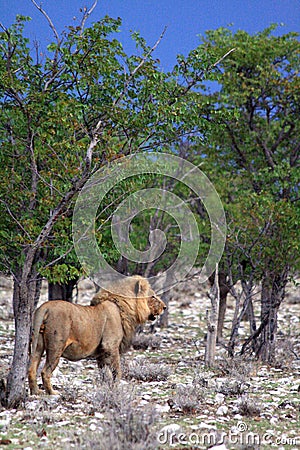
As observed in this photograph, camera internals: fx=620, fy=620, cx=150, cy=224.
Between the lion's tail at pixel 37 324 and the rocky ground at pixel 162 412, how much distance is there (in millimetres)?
803

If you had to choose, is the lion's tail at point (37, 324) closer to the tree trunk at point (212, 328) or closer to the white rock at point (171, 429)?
the white rock at point (171, 429)

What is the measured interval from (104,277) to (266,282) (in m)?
5.49

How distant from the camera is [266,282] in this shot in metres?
16.7

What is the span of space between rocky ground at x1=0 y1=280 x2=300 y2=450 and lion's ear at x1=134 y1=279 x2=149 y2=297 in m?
1.68

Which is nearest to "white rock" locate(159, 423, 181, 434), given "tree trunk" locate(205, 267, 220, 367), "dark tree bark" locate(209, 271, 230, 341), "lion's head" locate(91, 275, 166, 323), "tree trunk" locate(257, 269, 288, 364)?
"lion's head" locate(91, 275, 166, 323)

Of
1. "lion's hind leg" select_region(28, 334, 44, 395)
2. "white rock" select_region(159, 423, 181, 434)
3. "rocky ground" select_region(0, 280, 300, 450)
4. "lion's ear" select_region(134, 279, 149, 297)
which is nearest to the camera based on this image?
"rocky ground" select_region(0, 280, 300, 450)

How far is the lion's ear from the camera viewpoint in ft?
37.3

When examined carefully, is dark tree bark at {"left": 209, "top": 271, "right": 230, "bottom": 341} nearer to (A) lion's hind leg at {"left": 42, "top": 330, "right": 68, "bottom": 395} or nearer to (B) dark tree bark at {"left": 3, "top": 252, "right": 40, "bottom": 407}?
(A) lion's hind leg at {"left": 42, "top": 330, "right": 68, "bottom": 395}

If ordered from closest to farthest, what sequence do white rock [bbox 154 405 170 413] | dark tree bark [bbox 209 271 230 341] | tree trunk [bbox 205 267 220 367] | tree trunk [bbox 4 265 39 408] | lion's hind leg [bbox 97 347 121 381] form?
white rock [bbox 154 405 170 413]
tree trunk [bbox 4 265 39 408]
lion's hind leg [bbox 97 347 121 381]
tree trunk [bbox 205 267 220 367]
dark tree bark [bbox 209 271 230 341]

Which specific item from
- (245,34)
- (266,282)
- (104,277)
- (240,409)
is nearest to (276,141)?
(245,34)

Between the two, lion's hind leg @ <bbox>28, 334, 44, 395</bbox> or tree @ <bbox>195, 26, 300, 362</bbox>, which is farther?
tree @ <bbox>195, 26, 300, 362</bbox>

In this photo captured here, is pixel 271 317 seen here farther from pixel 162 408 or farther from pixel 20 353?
pixel 20 353

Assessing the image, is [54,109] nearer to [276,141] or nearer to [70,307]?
[70,307]

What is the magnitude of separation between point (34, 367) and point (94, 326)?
1253 mm
